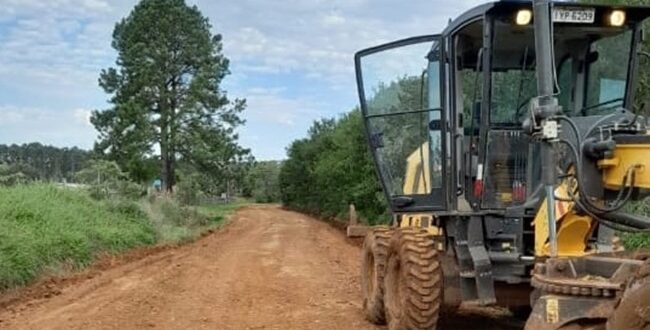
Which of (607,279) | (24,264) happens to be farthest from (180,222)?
(607,279)

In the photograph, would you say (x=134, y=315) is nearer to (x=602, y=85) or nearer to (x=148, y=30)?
(x=602, y=85)

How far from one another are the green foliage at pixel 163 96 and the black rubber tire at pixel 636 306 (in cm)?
3603

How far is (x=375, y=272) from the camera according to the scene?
8.54 m

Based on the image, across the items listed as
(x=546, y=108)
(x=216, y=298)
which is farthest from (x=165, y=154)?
(x=546, y=108)

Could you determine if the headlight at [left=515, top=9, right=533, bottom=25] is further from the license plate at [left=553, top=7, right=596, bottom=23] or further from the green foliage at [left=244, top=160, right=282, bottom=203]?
the green foliage at [left=244, top=160, right=282, bottom=203]

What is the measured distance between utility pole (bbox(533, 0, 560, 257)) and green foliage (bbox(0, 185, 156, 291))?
9.43m

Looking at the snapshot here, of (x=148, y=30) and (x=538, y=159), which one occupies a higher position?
(x=148, y=30)

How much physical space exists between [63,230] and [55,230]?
340mm

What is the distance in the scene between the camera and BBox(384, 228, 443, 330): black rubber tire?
6891mm

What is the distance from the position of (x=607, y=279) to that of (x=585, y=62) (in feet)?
10.2

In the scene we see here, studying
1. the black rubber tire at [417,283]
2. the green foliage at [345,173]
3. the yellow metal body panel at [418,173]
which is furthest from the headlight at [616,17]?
the green foliage at [345,173]

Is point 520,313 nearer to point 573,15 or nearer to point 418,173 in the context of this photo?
point 418,173

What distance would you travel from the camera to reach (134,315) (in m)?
9.47

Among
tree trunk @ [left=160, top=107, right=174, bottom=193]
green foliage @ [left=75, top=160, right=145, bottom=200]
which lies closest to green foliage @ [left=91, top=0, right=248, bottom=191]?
tree trunk @ [left=160, top=107, right=174, bottom=193]
